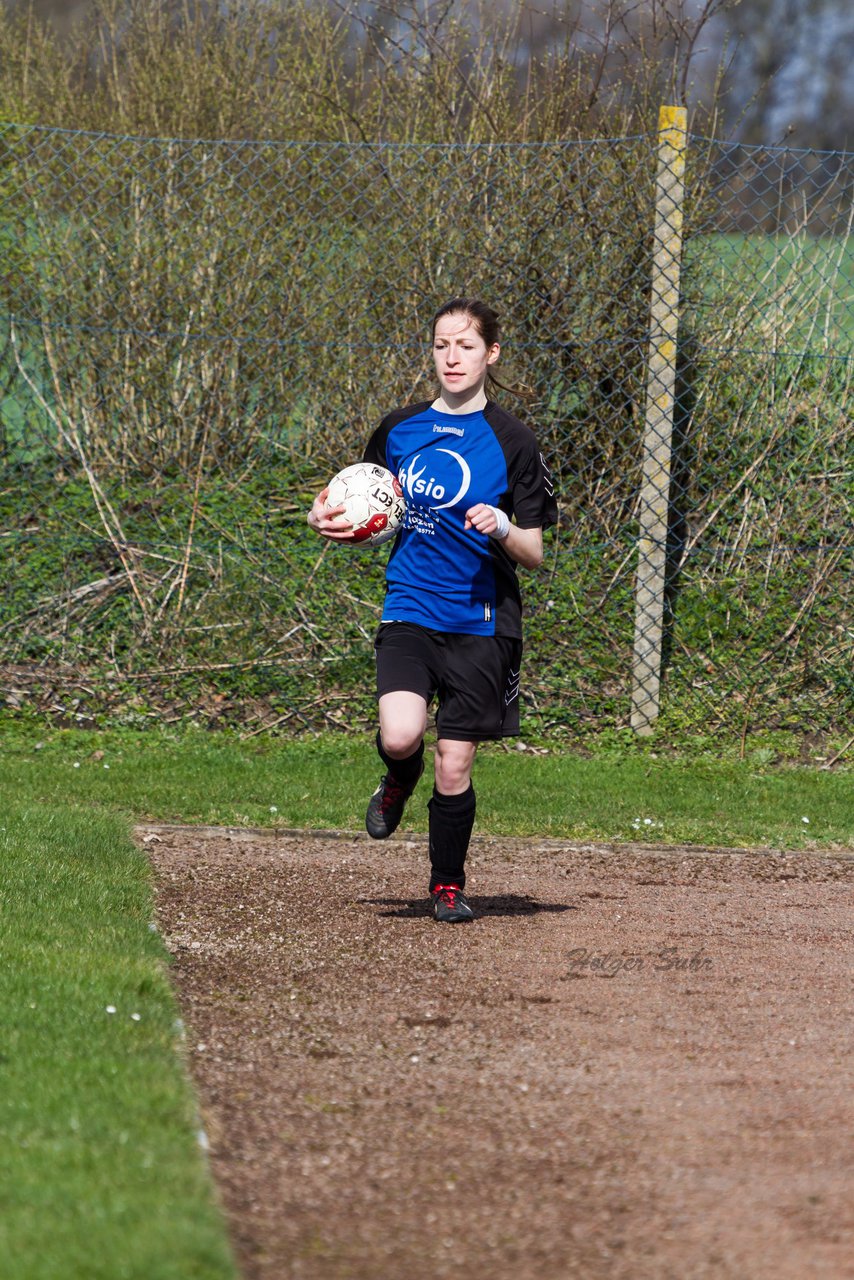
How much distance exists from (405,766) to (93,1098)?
216 cm

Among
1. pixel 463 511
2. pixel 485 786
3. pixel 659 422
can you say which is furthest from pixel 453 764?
pixel 659 422

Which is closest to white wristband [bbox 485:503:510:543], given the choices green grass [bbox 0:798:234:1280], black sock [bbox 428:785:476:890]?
black sock [bbox 428:785:476:890]

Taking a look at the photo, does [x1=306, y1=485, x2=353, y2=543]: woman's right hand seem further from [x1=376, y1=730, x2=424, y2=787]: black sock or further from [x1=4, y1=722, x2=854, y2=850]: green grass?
[x1=4, y1=722, x2=854, y2=850]: green grass

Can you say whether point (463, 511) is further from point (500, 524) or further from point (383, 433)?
point (383, 433)

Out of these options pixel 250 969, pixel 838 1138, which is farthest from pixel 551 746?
pixel 838 1138

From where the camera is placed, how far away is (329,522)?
206 inches

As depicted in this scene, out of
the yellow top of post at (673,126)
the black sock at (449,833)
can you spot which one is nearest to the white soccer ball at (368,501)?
the black sock at (449,833)

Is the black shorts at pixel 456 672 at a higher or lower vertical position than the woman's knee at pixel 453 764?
higher

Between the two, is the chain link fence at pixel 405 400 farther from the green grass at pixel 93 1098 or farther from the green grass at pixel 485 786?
the green grass at pixel 93 1098

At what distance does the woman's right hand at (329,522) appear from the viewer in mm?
5191

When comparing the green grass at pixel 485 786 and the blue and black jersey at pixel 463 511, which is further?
the green grass at pixel 485 786

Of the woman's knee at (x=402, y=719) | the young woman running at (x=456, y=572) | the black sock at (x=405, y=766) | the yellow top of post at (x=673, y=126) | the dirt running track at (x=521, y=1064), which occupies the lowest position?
the dirt running track at (x=521, y=1064)

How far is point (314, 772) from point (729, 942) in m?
3.04

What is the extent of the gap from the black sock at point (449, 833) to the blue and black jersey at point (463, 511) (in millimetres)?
589
